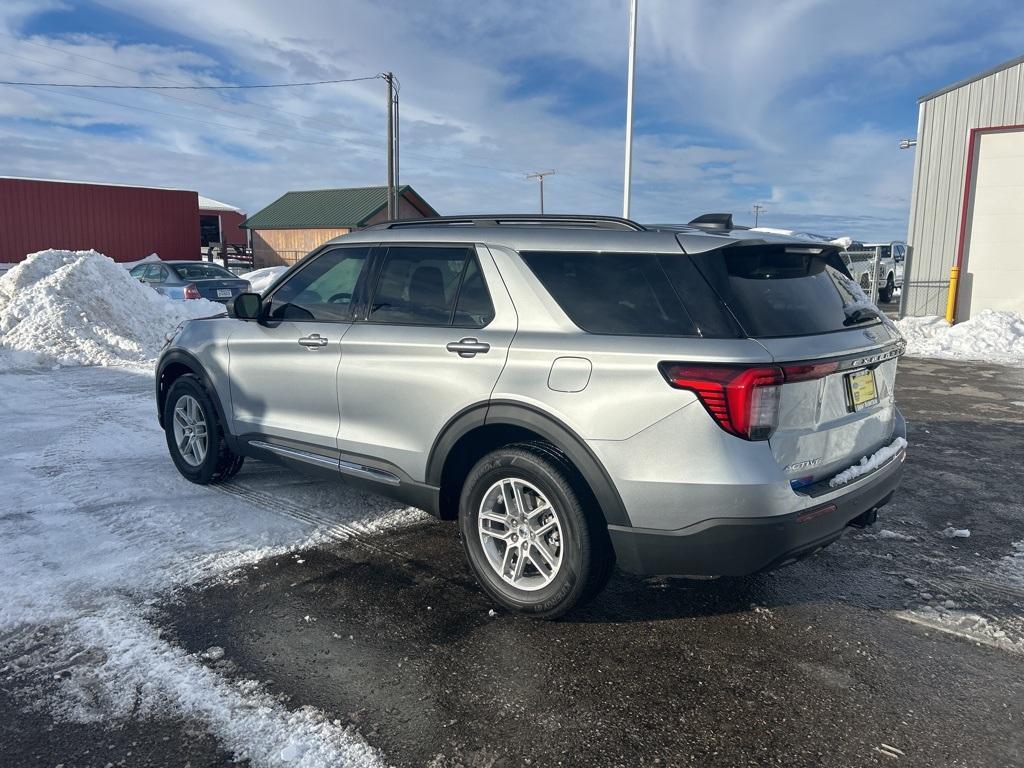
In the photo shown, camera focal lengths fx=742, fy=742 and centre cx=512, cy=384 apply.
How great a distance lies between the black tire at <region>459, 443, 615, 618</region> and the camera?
3176 millimetres

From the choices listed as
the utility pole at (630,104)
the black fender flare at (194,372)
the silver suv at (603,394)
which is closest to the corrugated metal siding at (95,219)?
the utility pole at (630,104)

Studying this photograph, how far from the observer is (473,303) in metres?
3.70

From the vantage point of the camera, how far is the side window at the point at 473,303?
3.62 m

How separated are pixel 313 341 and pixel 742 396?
101 inches

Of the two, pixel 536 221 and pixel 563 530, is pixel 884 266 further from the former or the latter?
pixel 563 530

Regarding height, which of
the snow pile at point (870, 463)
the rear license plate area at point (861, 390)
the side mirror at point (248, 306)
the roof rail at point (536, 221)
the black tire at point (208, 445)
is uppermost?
the roof rail at point (536, 221)

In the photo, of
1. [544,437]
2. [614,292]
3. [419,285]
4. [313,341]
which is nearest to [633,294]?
[614,292]

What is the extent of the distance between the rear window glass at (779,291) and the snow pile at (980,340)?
1126 centimetres

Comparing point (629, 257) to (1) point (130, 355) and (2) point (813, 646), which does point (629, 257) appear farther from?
(1) point (130, 355)

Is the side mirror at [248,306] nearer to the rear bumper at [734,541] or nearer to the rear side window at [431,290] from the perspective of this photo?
the rear side window at [431,290]

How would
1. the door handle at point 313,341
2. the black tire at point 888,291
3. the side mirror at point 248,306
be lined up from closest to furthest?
the door handle at point 313,341
the side mirror at point 248,306
the black tire at point 888,291

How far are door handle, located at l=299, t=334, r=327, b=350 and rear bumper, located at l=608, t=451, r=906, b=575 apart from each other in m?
2.11

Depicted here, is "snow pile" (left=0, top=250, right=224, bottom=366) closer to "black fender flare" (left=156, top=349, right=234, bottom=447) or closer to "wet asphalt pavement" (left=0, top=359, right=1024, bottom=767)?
"black fender flare" (left=156, top=349, right=234, bottom=447)

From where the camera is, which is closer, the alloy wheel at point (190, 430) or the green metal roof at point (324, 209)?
the alloy wheel at point (190, 430)
